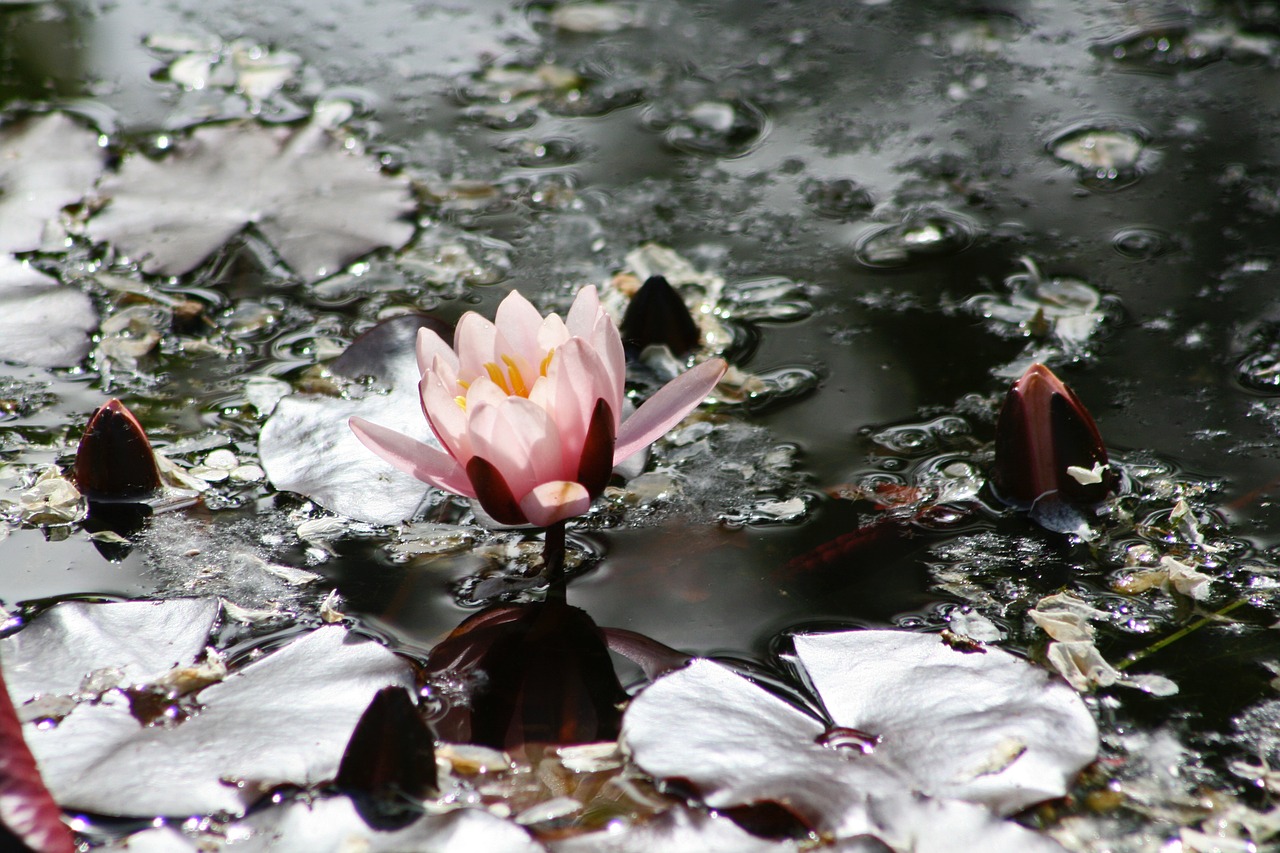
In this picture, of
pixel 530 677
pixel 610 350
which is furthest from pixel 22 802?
pixel 610 350

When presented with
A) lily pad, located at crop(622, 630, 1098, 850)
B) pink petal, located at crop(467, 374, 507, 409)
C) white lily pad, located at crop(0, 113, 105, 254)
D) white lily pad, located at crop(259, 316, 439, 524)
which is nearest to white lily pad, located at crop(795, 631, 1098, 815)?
lily pad, located at crop(622, 630, 1098, 850)

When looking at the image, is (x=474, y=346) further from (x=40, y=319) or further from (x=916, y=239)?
(x=916, y=239)

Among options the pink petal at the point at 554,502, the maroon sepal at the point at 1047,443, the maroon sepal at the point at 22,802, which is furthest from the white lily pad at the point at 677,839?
the maroon sepal at the point at 1047,443

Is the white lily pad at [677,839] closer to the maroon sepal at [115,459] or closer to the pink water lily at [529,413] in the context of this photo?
the pink water lily at [529,413]

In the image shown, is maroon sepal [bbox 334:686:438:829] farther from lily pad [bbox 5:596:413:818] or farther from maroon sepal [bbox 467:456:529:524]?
maroon sepal [bbox 467:456:529:524]

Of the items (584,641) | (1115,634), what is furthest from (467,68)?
(1115,634)

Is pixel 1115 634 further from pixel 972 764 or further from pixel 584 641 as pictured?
pixel 584 641
